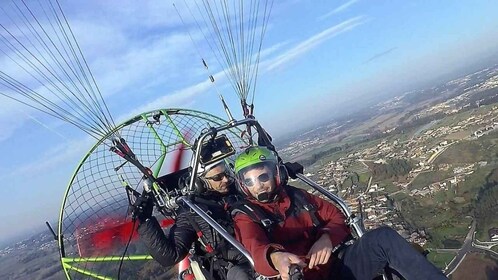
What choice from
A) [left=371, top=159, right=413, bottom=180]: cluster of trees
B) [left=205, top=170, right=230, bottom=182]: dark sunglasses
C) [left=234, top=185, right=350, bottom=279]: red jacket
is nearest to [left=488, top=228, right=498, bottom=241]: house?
[left=371, top=159, right=413, bottom=180]: cluster of trees

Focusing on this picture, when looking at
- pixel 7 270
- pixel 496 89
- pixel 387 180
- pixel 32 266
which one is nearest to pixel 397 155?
pixel 387 180

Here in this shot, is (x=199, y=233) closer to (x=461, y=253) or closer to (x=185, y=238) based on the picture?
(x=185, y=238)

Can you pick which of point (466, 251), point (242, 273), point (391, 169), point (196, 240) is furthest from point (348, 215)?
point (391, 169)

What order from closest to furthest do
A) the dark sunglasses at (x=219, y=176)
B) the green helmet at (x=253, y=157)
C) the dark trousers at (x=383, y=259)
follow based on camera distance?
the dark trousers at (x=383, y=259), the green helmet at (x=253, y=157), the dark sunglasses at (x=219, y=176)

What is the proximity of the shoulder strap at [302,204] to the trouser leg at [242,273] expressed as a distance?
0.62m

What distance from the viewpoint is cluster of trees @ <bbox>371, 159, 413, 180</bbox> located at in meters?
22.7

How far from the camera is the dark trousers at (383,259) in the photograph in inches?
117

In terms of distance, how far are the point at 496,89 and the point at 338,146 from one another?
13887 mm

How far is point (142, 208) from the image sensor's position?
4516 millimetres

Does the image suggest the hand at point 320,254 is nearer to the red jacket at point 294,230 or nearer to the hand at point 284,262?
the red jacket at point 294,230

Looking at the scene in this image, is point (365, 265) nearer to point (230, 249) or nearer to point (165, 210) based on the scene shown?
point (230, 249)

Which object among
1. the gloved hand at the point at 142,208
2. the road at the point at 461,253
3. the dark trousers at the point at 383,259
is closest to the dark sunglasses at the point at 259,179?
the dark trousers at the point at 383,259

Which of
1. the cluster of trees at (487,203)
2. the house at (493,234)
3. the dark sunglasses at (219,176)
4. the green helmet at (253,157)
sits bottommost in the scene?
the cluster of trees at (487,203)

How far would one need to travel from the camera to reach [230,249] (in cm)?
422
